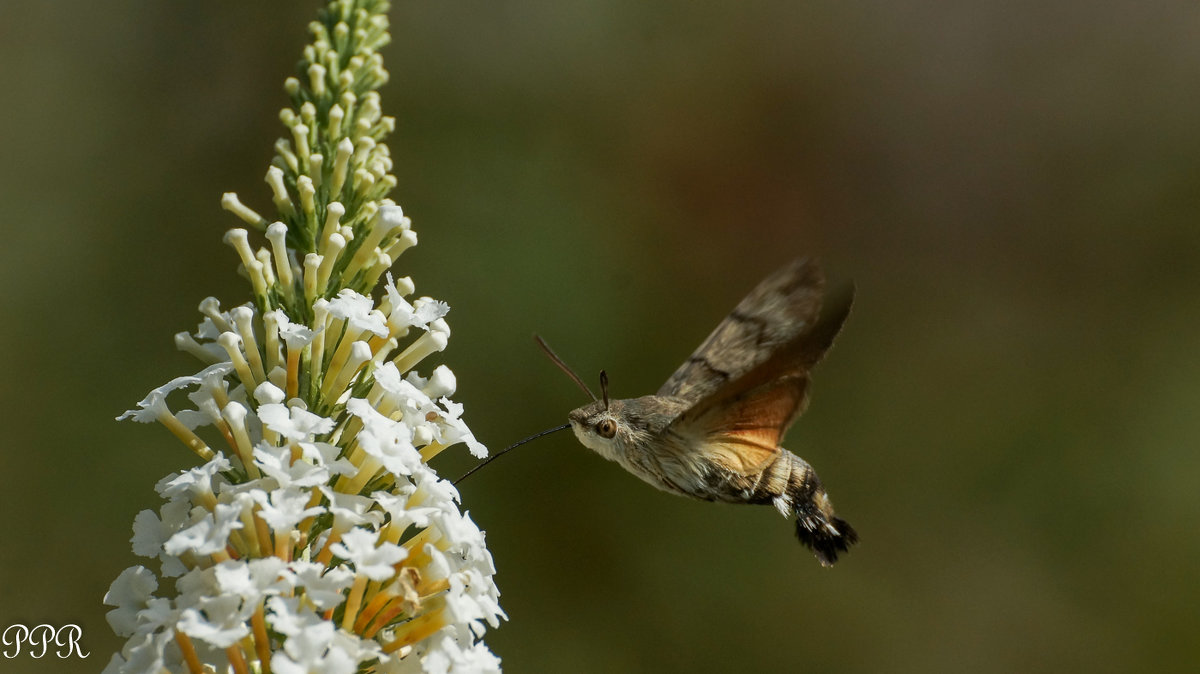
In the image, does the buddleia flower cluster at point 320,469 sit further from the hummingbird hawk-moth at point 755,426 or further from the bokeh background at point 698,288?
the bokeh background at point 698,288

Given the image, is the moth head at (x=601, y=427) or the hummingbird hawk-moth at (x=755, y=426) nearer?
the hummingbird hawk-moth at (x=755, y=426)

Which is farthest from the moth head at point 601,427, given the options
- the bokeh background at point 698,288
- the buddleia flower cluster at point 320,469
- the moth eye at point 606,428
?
the bokeh background at point 698,288

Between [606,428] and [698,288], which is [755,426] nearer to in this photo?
[606,428]

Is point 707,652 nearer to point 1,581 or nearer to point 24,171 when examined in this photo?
point 1,581

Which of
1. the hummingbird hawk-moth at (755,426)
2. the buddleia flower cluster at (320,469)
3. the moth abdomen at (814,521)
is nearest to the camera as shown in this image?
the buddleia flower cluster at (320,469)

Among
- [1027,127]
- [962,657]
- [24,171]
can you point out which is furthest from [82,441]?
[1027,127]

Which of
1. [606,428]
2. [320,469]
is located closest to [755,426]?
[606,428]

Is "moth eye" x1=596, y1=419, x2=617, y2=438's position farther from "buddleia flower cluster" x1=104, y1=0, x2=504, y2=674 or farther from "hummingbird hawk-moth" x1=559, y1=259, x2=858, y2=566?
"buddleia flower cluster" x1=104, y1=0, x2=504, y2=674
